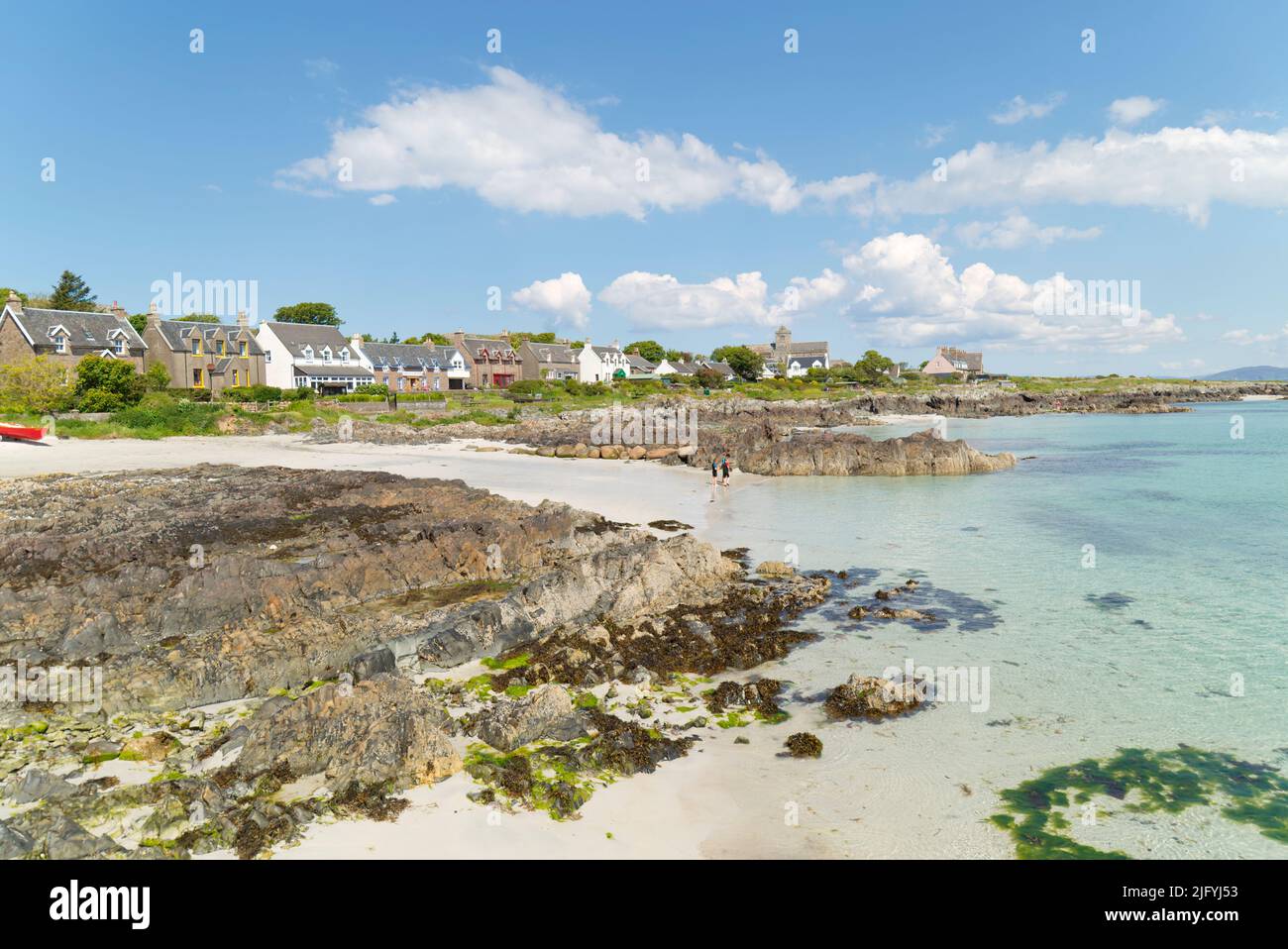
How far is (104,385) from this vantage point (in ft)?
167

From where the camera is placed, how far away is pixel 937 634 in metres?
12.9

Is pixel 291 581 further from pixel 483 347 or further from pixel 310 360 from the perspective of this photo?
pixel 483 347

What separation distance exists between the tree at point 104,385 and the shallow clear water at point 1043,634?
153 ft

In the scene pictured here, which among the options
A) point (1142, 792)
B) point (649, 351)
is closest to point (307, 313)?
point (649, 351)

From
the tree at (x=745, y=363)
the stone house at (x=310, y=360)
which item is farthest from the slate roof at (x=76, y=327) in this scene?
the tree at (x=745, y=363)

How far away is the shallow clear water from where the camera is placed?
779 cm

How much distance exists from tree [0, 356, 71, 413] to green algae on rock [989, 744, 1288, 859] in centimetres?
5943

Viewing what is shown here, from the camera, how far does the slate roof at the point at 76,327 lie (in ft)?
191

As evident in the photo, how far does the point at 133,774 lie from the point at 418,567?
7857mm

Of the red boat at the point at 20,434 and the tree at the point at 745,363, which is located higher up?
the tree at the point at 745,363

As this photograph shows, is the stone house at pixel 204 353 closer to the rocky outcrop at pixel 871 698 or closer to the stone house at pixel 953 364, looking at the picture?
the rocky outcrop at pixel 871 698

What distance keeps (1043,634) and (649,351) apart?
422 feet

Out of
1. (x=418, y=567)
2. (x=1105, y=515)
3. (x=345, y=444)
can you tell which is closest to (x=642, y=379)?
(x=345, y=444)
